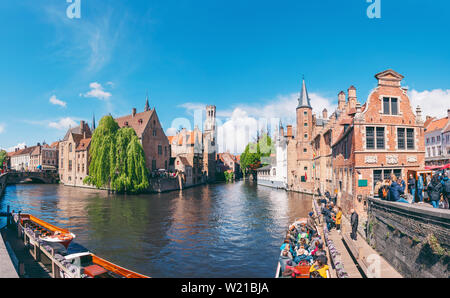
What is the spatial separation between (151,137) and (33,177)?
39644 millimetres

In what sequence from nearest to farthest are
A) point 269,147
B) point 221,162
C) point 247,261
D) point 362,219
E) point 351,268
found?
point 351,268 < point 247,261 < point 362,219 < point 269,147 < point 221,162

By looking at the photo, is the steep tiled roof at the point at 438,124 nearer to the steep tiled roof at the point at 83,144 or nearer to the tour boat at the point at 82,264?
the tour boat at the point at 82,264

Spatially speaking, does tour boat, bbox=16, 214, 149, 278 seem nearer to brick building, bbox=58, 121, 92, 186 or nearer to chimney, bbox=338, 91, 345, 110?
chimney, bbox=338, 91, 345, 110

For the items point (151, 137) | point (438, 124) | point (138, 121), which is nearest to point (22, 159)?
point (138, 121)

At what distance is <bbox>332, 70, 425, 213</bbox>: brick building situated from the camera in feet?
64.3

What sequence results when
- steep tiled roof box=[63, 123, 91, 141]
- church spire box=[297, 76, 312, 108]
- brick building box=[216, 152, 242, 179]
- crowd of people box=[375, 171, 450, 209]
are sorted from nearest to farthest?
crowd of people box=[375, 171, 450, 209] < church spire box=[297, 76, 312, 108] < steep tiled roof box=[63, 123, 91, 141] < brick building box=[216, 152, 242, 179]

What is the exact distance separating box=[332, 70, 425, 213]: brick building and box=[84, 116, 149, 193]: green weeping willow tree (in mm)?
36558

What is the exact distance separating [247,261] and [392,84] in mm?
16733

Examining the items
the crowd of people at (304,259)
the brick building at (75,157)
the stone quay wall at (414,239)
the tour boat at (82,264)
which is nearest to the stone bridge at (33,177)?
the brick building at (75,157)

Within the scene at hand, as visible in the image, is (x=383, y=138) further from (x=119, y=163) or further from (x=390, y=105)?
(x=119, y=163)

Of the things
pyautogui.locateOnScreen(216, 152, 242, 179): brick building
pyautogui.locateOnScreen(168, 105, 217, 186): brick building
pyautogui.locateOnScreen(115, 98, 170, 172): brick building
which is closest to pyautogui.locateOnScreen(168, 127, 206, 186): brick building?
pyautogui.locateOnScreen(168, 105, 217, 186): brick building
